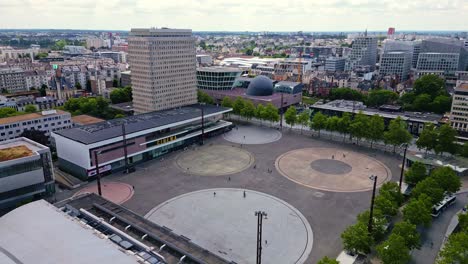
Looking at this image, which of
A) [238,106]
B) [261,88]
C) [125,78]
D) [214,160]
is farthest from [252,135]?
[125,78]

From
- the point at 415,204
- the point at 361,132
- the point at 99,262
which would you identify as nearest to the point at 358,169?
the point at 361,132

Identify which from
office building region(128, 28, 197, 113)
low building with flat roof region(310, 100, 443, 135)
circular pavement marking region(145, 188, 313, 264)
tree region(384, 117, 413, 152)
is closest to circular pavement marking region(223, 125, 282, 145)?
office building region(128, 28, 197, 113)

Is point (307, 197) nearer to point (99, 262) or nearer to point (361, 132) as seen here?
point (361, 132)

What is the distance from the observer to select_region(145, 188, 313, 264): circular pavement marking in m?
47.2

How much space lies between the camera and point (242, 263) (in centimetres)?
4462

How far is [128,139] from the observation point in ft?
257

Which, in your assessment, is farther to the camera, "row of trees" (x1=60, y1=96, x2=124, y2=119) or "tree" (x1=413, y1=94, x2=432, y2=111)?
"tree" (x1=413, y1=94, x2=432, y2=111)

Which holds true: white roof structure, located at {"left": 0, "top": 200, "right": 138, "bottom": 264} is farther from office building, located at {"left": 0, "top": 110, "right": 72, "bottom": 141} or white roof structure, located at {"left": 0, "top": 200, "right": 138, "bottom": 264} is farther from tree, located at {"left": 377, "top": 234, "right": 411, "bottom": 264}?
office building, located at {"left": 0, "top": 110, "right": 72, "bottom": 141}

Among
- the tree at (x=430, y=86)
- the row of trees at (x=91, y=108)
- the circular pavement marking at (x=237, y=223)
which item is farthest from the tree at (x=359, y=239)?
the tree at (x=430, y=86)

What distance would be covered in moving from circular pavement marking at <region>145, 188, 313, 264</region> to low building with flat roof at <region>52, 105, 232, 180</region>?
22546mm

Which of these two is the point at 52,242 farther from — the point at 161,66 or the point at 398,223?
the point at 161,66

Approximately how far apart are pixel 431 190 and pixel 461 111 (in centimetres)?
5697

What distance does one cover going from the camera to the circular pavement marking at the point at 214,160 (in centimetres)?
7694

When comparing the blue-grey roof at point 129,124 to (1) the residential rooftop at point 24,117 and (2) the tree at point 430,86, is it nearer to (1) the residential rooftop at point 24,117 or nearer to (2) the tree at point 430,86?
(1) the residential rooftop at point 24,117
